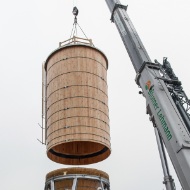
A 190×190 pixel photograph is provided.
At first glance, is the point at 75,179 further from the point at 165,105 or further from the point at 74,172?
the point at 165,105

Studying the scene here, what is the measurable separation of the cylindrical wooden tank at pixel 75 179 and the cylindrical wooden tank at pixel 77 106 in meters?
0.46

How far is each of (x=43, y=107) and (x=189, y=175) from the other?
922 cm

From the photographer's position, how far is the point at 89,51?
556 inches

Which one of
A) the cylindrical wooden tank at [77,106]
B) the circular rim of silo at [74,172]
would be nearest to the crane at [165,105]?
the cylindrical wooden tank at [77,106]

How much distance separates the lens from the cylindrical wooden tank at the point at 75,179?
1394 cm

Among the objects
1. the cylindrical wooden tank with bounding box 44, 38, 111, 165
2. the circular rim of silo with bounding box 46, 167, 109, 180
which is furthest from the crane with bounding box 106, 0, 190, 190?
the circular rim of silo with bounding box 46, 167, 109, 180

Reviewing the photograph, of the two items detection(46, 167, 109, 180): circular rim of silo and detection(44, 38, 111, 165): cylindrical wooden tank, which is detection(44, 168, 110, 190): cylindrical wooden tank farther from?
detection(44, 38, 111, 165): cylindrical wooden tank

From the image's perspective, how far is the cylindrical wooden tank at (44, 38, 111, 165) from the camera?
505 inches

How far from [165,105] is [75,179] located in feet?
23.0

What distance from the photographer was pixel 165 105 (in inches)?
319

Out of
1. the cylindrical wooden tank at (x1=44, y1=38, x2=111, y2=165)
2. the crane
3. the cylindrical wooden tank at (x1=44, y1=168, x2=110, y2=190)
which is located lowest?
the crane

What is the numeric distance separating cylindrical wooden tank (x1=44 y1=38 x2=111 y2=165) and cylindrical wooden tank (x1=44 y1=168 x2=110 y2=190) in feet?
1.52

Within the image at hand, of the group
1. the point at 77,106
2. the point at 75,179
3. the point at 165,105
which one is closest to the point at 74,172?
the point at 75,179

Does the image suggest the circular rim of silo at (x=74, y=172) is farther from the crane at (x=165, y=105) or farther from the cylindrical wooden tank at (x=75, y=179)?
the crane at (x=165, y=105)
